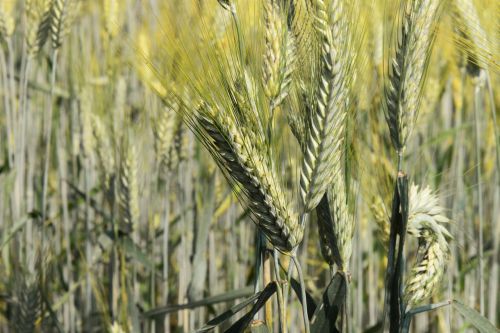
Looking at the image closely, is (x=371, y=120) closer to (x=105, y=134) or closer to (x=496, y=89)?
(x=496, y=89)

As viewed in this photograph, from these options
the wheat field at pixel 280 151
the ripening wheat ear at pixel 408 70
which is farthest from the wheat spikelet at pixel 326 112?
the ripening wheat ear at pixel 408 70

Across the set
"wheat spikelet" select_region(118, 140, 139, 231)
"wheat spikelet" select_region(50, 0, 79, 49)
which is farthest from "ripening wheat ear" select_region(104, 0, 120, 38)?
"wheat spikelet" select_region(118, 140, 139, 231)

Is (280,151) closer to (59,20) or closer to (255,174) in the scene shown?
(255,174)

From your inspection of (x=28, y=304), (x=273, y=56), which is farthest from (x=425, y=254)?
(x=28, y=304)

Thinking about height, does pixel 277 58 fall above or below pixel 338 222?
above

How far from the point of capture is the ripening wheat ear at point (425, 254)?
1.14 meters

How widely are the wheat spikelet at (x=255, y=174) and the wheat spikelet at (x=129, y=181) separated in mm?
826

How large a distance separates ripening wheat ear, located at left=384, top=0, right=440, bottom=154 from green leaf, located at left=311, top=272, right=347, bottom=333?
22 cm

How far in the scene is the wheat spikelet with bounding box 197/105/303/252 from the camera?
100 cm

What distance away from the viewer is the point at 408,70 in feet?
3.68

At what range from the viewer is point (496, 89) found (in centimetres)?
240

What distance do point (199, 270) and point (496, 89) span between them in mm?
1150

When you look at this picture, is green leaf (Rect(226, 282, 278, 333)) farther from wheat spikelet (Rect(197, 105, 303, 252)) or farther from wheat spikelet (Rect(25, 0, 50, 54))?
wheat spikelet (Rect(25, 0, 50, 54))

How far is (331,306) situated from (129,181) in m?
0.80
